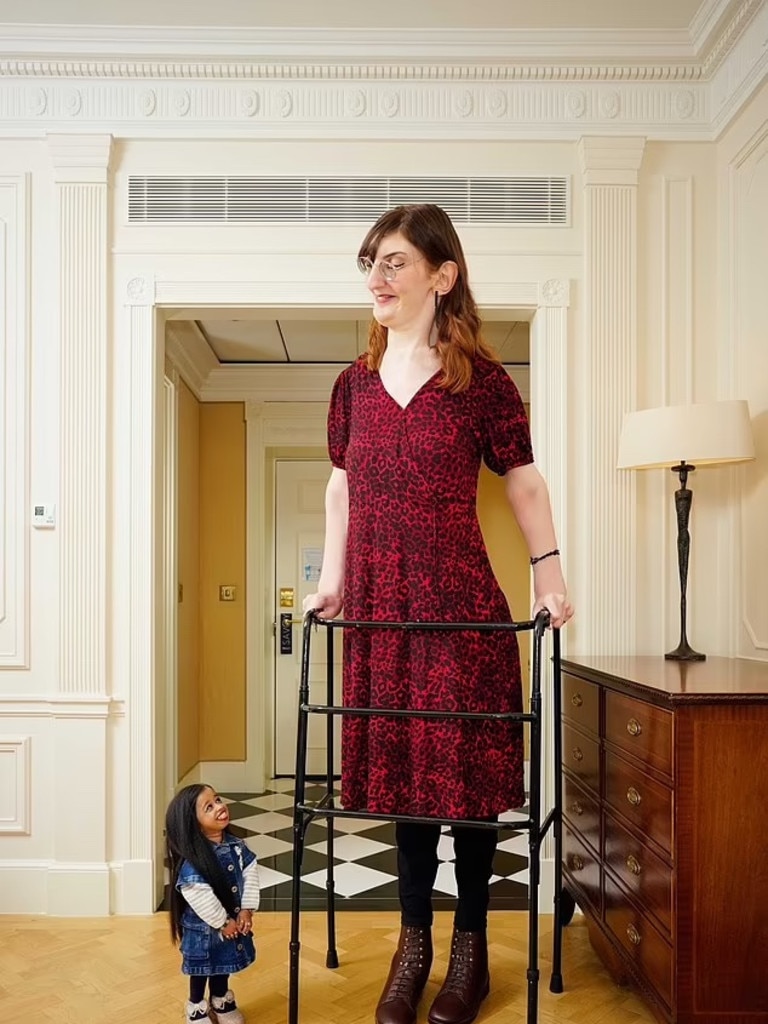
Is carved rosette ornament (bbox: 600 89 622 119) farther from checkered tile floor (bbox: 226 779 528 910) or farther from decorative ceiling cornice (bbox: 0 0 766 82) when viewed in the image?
checkered tile floor (bbox: 226 779 528 910)

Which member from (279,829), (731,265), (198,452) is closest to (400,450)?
(731,265)

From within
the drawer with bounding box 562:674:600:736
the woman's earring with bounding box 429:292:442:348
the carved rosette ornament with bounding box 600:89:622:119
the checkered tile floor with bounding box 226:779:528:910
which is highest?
the carved rosette ornament with bounding box 600:89:622:119

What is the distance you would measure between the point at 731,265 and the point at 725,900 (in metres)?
2.17

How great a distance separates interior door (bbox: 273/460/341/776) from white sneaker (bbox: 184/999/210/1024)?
4.09 metres

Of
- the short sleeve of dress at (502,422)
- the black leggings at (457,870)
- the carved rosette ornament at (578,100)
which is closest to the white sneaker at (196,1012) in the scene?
the black leggings at (457,870)

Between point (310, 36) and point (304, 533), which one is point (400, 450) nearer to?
point (310, 36)

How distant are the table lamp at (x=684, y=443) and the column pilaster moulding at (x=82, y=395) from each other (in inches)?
70.4

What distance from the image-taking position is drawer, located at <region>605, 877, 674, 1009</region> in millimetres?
2263

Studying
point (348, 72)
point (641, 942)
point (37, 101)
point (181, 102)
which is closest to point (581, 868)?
point (641, 942)

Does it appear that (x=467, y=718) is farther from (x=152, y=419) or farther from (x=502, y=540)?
(x=502, y=540)

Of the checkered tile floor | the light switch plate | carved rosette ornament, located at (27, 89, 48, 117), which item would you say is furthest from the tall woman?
carved rosette ornament, located at (27, 89, 48, 117)

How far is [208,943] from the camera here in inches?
97.8

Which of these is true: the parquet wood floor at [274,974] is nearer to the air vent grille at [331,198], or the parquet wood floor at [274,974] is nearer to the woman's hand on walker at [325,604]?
the woman's hand on walker at [325,604]

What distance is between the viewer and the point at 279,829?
515 centimetres
